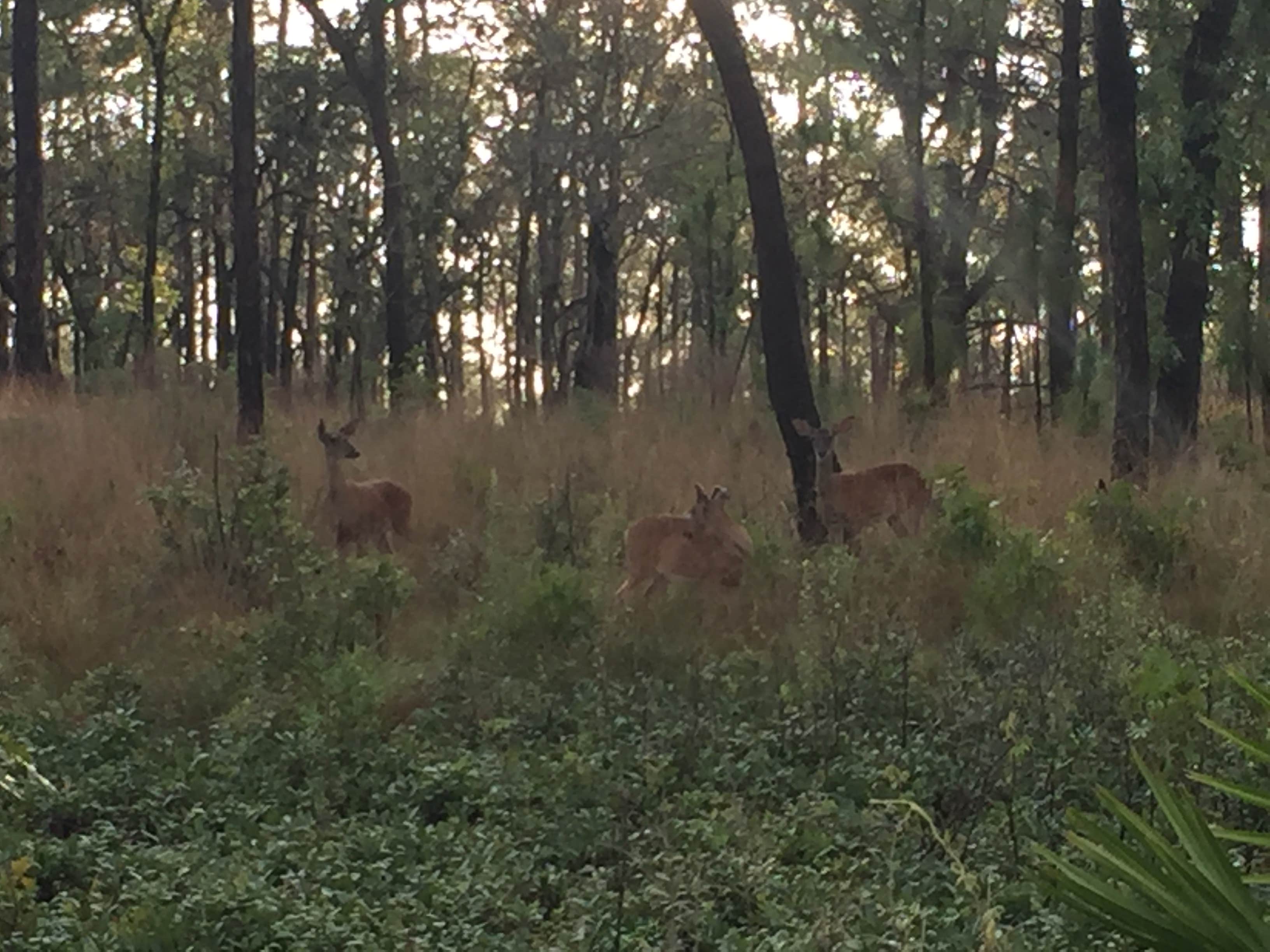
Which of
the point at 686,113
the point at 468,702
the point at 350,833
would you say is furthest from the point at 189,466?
the point at 686,113

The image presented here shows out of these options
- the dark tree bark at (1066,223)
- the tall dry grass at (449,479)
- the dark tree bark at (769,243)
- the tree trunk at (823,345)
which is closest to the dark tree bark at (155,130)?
the tall dry grass at (449,479)

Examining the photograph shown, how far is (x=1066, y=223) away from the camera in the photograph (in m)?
16.2

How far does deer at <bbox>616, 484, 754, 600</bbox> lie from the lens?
8.45 m

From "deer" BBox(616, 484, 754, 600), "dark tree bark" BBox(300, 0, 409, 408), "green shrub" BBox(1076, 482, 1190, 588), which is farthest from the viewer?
"dark tree bark" BBox(300, 0, 409, 408)

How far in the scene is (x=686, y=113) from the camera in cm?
2381

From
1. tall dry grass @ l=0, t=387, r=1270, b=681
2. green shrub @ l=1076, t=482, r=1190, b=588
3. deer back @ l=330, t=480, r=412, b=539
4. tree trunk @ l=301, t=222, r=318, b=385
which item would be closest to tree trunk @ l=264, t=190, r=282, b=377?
tree trunk @ l=301, t=222, r=318, b=385

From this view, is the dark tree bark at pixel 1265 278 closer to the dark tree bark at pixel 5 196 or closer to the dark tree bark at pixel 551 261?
the dark tree bark at pixel 551 261

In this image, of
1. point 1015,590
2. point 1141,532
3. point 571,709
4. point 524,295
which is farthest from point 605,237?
point 571,709

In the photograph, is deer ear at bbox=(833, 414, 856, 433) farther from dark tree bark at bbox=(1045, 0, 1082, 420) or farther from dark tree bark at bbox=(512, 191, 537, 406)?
dark tree bark at bbox=(512, 191, 537, 406)

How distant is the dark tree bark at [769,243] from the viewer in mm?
10570

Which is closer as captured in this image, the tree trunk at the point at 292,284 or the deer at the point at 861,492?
the deer at the point at 861,492

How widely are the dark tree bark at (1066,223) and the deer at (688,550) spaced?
333 inches

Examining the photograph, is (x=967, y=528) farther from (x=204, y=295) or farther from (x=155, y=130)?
(x=204, y=295)

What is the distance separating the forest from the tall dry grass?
0.19 ft
